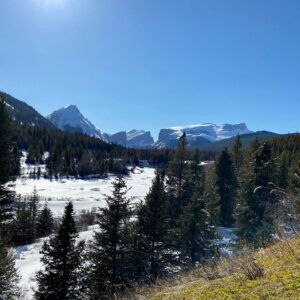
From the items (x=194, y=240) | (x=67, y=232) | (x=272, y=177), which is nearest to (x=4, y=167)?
(x=67, y=232)

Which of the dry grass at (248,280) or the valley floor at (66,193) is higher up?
the dry grass at (248,280)

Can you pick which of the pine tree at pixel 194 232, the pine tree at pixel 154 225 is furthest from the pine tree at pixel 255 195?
the pine tree at pixel 154 225

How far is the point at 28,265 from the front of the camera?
116 ft

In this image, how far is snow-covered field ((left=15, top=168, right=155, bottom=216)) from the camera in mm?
99188

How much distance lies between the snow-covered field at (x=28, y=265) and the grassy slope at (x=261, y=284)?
22917 mm

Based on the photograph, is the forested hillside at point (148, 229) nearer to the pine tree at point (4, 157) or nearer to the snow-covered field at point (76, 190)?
the pine tree at point (4, 157)

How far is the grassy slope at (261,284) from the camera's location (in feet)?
13.2

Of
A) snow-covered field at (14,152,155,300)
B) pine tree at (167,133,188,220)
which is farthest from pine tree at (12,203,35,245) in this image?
pine tree at (167,133,188,220)

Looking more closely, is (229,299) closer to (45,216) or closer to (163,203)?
(163,203)

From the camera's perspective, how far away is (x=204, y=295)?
450cm

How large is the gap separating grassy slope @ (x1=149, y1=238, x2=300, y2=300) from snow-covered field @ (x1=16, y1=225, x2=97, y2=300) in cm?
2292

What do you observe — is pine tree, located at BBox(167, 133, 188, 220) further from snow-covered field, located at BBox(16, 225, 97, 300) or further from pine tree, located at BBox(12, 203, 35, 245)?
pine tree, located at BBox(12, 203, 35, 245)

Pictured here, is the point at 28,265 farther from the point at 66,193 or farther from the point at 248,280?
the point at 66,193

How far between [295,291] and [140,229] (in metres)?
24.1
